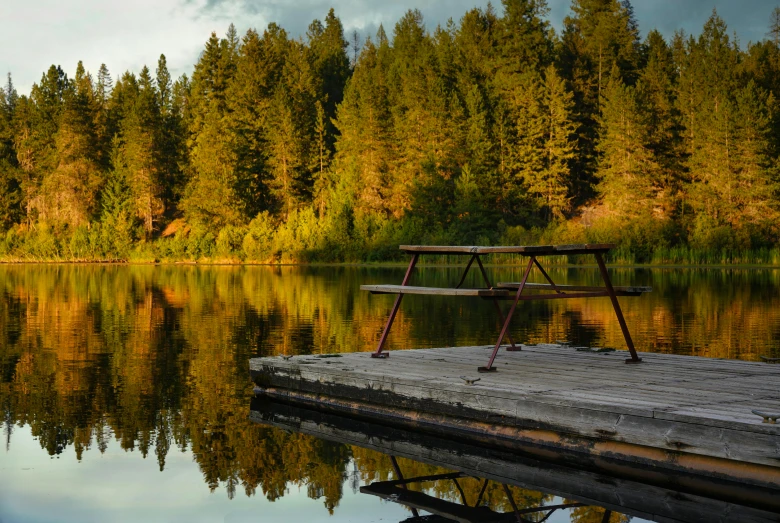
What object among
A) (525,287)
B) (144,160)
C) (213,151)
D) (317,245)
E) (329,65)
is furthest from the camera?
(329,65)

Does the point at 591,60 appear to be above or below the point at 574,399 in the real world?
above

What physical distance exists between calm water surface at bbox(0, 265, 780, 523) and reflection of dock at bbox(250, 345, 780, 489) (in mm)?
828

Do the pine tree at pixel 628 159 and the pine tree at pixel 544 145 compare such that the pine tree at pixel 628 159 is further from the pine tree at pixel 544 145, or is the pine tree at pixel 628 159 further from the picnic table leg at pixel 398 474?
the picnic table leg at pixel 398 474

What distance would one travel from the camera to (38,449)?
805 cm

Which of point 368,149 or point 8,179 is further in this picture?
point 8,179

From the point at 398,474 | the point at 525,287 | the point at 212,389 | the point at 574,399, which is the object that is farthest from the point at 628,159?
the point at 398,474

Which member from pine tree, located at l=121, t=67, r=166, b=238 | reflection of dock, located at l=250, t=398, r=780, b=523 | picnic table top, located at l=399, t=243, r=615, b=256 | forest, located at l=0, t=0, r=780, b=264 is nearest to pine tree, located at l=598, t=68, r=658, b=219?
forest, located at l=0, t=0, r=780, b=264

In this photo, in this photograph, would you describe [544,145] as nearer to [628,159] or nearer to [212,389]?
[628,159]

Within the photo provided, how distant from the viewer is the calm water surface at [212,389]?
663 cm

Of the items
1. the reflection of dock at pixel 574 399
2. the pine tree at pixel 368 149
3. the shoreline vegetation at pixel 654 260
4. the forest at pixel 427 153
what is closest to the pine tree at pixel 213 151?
the forest at pixel 427 153

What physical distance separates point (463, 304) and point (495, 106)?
165 ft

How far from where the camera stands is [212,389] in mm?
11062

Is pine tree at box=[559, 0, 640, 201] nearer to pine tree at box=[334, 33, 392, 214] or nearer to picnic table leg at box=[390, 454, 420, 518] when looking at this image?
pine tree at box=[334, 33, 392, 214]

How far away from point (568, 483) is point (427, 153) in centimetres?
6385
